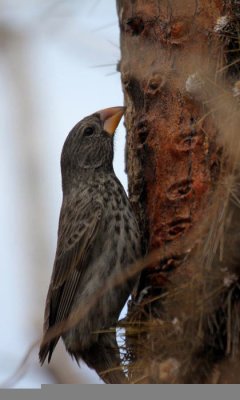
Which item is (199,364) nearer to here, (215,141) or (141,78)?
(215,141)

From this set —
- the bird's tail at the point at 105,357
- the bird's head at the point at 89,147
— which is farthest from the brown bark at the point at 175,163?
the bird's head at the point at 89,147

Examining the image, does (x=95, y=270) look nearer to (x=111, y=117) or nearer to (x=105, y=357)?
(x=105, y=357)

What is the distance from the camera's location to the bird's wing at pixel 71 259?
18.3 feet

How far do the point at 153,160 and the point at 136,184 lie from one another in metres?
0.27

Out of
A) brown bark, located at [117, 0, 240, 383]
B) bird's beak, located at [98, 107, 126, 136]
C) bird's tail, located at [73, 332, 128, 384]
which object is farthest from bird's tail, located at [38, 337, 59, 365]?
bird's beak, located at [98, 107, 126, 136]

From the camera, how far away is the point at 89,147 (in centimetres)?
627

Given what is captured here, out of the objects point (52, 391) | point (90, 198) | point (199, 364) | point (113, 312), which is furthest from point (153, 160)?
point (52, 391)

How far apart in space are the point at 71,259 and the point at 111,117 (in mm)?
1067

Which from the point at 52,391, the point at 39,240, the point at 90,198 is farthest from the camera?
the point at 90,198

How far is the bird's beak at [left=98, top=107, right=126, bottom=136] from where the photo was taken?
235 inches

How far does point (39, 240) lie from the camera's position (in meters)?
4.39

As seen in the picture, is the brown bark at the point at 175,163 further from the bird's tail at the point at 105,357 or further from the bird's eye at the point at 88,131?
the bird's eye at the point at 88,131

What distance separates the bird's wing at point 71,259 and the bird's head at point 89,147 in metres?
0.44

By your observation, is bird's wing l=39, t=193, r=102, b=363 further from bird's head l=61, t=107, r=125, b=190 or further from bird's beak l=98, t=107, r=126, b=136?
bird's beak l=98, t=107, r=126, b=136
